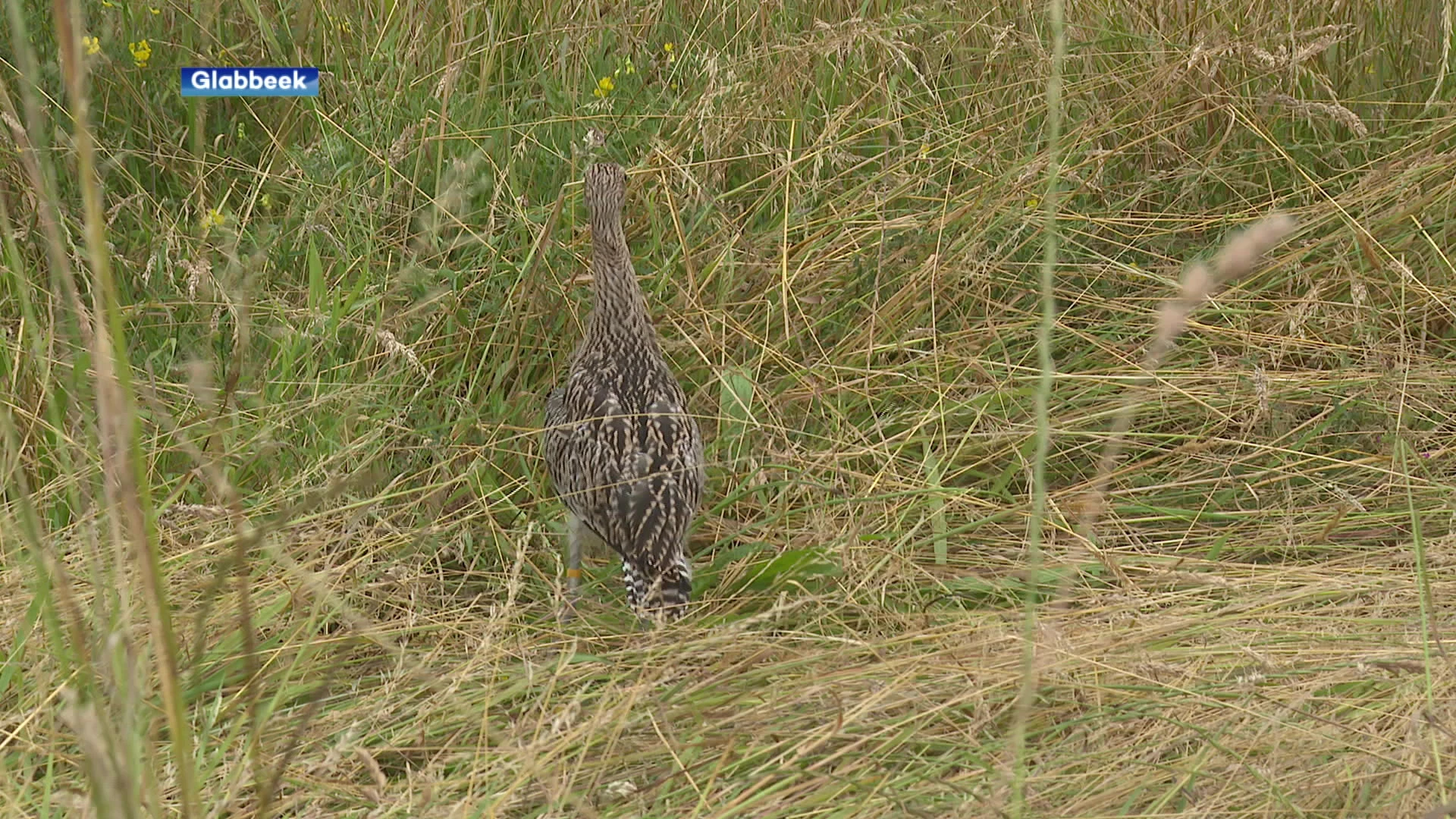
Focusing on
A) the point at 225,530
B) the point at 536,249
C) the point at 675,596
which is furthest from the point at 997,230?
the point at 225,530

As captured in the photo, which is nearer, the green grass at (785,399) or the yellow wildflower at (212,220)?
the green grass at (785,399)

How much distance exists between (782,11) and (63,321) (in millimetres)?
2086

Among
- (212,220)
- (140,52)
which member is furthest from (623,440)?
(140,52)

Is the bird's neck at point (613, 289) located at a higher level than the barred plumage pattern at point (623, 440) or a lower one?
higher

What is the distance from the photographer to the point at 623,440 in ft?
10.3

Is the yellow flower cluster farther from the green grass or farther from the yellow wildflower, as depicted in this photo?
the yellow wildflower

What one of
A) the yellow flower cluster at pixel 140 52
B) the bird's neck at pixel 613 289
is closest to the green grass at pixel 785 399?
the yellow flower cluster at pixel 140 52

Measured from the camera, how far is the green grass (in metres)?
2.30

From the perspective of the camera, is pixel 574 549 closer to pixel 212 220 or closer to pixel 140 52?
pixel 212 220

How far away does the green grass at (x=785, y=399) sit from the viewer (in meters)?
2.30

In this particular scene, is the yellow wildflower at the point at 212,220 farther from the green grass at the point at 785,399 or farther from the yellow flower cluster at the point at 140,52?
the yellow flower cluster at the point at 140,52

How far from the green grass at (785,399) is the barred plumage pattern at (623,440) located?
0.33ft

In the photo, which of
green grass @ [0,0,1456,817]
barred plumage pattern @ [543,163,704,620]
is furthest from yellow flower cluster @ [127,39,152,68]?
barred plumage pattern @ [543,163,704,620]

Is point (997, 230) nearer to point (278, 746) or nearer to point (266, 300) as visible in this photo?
point (266, 300)
